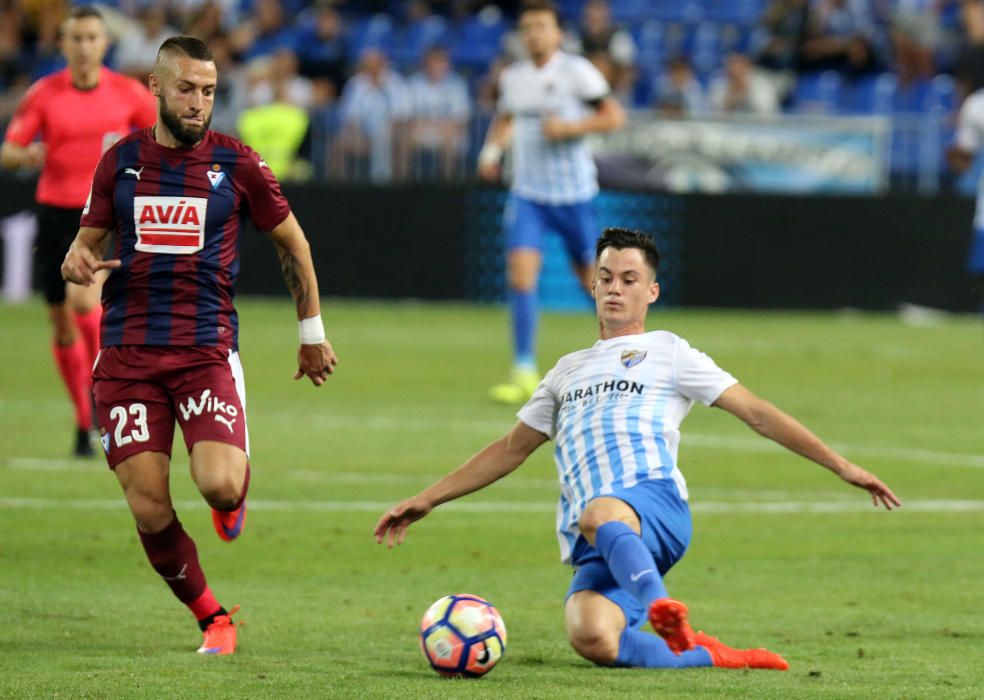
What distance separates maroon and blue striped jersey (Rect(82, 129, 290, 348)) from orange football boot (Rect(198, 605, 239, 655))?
3.18 ft

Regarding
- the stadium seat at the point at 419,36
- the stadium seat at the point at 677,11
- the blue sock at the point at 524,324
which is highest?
the stadium seat at the point at 677,11

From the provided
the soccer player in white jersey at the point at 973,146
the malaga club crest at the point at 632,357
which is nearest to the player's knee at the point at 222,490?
the malaga club crest at the point at 632,357

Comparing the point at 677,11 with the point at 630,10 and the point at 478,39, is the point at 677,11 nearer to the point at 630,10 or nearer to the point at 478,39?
the point at 630,10

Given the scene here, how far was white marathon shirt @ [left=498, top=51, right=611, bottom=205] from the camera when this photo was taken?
47.8 ft

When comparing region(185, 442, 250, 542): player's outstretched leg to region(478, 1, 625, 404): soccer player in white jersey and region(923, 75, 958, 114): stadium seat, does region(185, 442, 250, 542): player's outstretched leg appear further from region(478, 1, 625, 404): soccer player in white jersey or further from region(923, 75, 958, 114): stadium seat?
region(923, 75, 958, 114): stadium seat

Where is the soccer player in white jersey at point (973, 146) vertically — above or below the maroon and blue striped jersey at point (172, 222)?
below

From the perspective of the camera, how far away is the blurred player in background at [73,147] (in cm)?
1102

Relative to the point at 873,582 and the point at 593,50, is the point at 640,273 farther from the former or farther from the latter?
the point at 593,50

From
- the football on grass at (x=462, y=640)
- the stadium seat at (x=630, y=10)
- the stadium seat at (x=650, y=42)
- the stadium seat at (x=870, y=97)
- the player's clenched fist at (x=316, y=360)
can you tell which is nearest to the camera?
the football on grass at (x=462, y=640)

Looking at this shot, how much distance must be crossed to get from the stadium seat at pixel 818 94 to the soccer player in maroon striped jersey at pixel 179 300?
1812cm

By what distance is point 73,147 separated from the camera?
11.3 m

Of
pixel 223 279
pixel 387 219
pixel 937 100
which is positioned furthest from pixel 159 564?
pixel 937 100

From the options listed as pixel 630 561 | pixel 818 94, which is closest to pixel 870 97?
pixel 818 94

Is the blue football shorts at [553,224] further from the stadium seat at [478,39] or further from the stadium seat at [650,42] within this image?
the stadium seat at [650,42]
